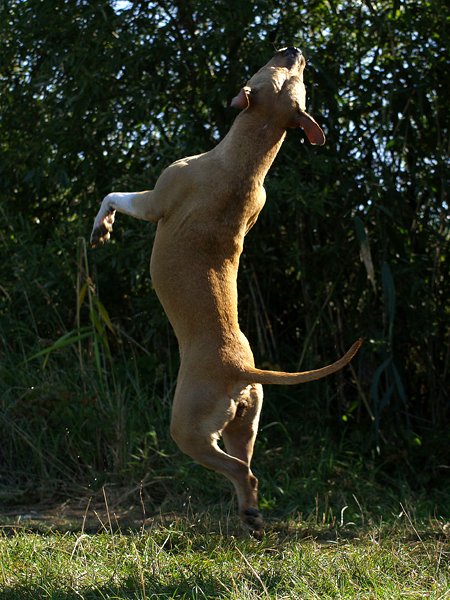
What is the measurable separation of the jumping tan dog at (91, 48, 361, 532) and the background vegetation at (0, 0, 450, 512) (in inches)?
91.3

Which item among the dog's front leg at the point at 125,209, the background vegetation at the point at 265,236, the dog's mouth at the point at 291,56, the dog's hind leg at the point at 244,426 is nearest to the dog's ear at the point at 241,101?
the dog's mouth at the point at 291,56

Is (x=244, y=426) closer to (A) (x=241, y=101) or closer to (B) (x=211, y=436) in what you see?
(B) (x=211, y=436)

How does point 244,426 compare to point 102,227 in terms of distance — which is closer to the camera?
point 244,426

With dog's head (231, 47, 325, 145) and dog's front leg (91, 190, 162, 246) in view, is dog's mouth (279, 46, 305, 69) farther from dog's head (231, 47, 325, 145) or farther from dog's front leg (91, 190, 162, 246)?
dog's front leg (91, 190, 162, 246)

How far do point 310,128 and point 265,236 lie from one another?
9.99 feet

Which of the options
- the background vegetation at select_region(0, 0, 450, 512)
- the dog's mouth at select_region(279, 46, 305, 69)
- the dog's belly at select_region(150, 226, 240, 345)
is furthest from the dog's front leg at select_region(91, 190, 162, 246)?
the background vegetation at select_region(0, 0, 450, 512)

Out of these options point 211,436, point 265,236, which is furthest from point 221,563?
point 265,236

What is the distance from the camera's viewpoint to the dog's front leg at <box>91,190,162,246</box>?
470 cm

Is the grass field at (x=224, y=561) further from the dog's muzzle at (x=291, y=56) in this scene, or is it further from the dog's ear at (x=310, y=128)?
the dog's muzzle at (x=291, y=56)

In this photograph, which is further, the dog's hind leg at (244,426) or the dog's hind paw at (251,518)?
the dog's hind leg at (244,426)

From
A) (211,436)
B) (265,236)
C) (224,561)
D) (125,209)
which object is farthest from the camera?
(265,236)

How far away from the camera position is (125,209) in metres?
4.74

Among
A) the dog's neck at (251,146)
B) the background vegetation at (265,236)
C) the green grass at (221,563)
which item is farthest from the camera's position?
the background vegetation at (265,236)

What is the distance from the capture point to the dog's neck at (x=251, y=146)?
4.55 meters
